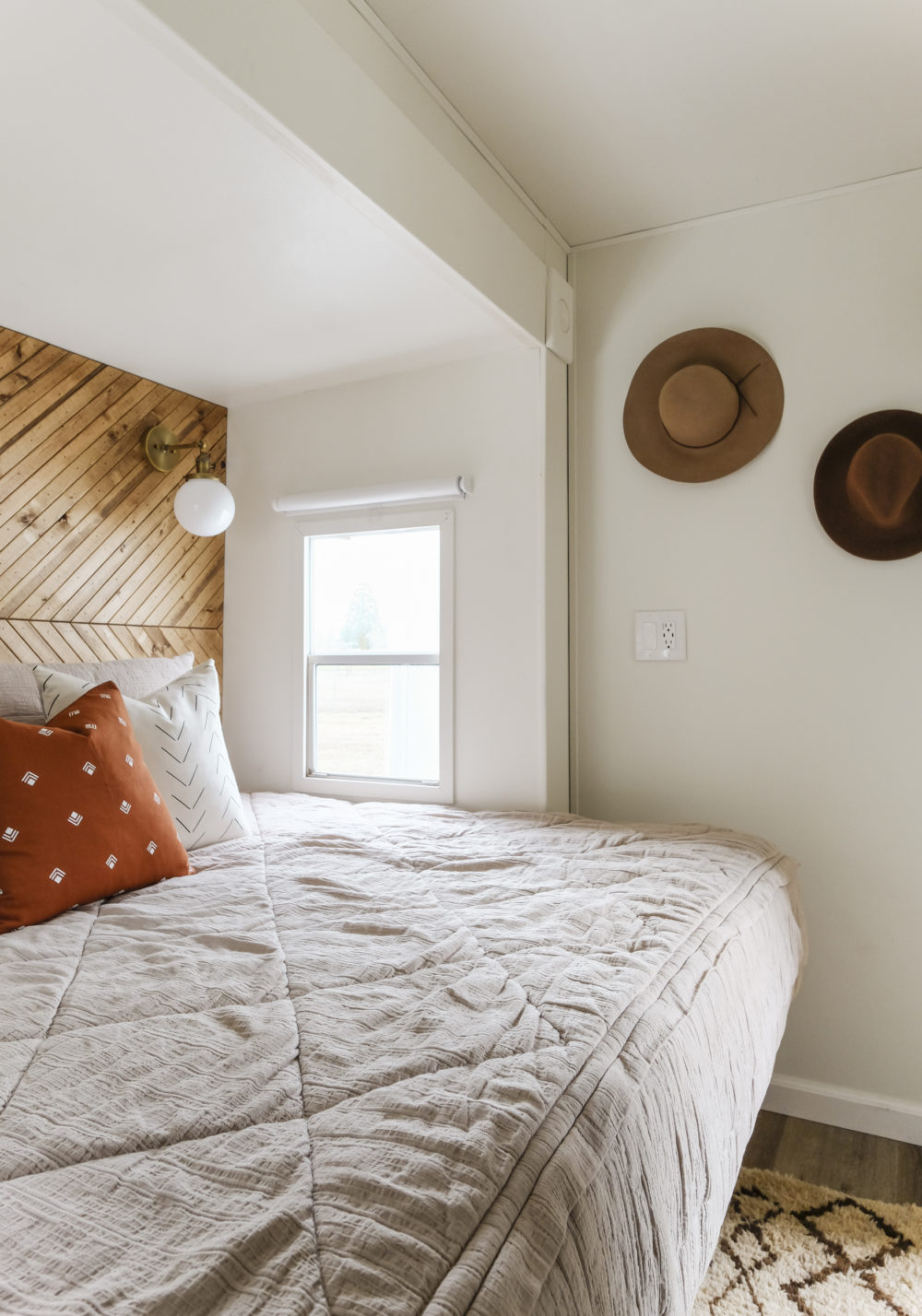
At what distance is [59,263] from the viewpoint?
199 cm

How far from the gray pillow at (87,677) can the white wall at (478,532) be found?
575 millimetres

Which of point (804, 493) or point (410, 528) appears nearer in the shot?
point (804, 493)

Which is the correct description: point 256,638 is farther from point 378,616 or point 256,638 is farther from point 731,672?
point 731,672

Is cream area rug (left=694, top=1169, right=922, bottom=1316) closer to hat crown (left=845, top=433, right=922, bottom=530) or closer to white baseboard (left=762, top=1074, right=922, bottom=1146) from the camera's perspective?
white baseboard (left=762, top=1074, right=922, bottom=1146)

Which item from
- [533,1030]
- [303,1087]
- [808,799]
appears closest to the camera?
[303,1087]

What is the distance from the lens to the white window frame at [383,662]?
2582 millimetres

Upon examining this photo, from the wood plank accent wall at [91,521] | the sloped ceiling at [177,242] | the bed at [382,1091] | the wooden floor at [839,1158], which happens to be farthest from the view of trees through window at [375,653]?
the wooden floor at [839,1158]

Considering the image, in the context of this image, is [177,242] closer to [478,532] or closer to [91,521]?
[91,521]

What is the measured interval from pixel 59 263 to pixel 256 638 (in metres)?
1.31

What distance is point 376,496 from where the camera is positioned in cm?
267

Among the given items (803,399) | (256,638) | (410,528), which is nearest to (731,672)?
(803,399)

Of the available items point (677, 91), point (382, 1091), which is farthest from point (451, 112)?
point (382, 1091)

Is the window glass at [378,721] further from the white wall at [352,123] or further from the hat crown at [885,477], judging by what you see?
the hat crown at [885,477]

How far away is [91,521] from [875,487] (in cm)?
217
